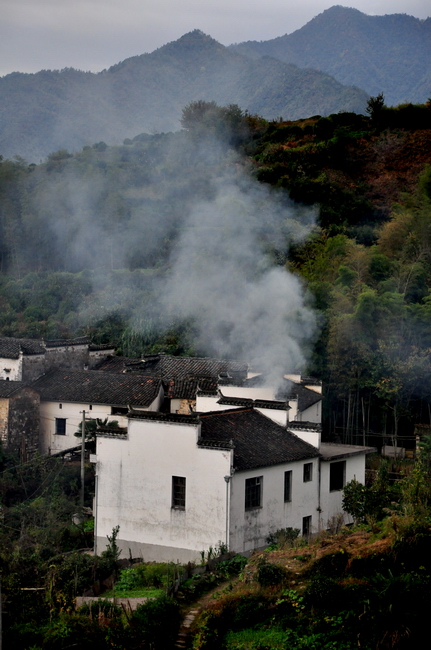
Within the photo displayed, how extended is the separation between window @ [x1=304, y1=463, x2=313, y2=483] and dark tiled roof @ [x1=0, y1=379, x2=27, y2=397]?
9.79 meters

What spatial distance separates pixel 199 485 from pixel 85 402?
913 cm

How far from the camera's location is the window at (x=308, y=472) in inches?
637

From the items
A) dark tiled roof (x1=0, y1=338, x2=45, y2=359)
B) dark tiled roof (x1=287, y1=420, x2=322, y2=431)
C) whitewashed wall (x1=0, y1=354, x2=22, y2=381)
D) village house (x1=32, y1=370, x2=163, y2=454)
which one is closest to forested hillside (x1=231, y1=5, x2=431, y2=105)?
dark tiled roof (x1=0, y1=338, x2=45, y2=359)

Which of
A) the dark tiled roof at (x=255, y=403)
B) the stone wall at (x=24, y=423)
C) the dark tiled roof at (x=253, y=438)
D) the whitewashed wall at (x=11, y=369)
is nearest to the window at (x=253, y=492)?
the dark tiled roof at (x=253, y=438)

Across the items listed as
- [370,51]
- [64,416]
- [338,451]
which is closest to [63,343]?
[64,416]

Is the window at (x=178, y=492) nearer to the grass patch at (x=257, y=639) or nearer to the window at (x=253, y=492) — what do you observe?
the window at (x=253, y=492)

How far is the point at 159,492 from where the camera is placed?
1496cm

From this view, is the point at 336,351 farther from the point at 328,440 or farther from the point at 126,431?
the point at 126,431

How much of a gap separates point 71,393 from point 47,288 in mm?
17371

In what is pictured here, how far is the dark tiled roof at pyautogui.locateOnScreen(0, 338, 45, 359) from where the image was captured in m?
24.4

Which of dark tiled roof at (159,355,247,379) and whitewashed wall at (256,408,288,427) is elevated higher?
dark tiled roof at (159,355,247,379)

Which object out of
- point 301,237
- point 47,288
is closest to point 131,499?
point 301,237

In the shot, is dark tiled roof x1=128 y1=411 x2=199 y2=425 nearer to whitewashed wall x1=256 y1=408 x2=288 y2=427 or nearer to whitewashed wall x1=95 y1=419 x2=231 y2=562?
whitewashed wall x1=95 y1=419 x2=231 y2=562

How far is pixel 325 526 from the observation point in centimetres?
1634
